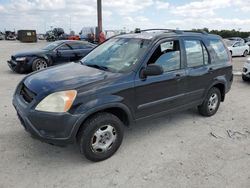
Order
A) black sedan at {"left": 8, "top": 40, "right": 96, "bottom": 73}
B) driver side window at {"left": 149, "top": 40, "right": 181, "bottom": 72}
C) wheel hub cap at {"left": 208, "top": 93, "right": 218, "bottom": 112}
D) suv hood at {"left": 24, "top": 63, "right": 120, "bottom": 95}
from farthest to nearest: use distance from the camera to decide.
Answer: black sedan at {"left": 8, "top": 40, "right": 96, "bottom": 73} → wheel hub cap at {"left": 208, "top": 93, "right": 218, "bottom": 112} → driver side window at {"left": 149, "top": 40, "right": 181, "bottom": 72} → suv hood at {"left": 24, "top": 63, "right": 120, "bottom": 95}

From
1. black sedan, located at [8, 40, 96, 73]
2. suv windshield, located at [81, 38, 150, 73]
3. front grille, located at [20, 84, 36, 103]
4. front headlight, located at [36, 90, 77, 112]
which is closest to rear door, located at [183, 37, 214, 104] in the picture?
suv windshield, located at [81, 38, 150, 73]

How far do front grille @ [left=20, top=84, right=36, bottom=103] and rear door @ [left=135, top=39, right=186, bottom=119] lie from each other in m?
1.44

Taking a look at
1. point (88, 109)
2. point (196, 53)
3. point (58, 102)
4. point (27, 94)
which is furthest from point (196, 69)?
point (27, 94)

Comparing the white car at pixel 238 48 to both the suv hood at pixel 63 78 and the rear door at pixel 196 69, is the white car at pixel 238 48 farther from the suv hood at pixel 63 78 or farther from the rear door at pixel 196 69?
the suv hood at pixel 63 78

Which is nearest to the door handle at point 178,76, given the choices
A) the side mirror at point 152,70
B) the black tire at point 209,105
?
the side mirror at point 152,70

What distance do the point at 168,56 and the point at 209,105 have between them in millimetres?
1714

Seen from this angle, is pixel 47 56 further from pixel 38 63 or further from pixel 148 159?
pixel 148 159

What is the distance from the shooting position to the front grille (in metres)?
3.37

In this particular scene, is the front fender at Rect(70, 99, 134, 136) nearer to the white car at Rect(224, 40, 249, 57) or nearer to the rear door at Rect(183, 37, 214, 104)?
the rear door at Rect(183, 37, 214, 104)

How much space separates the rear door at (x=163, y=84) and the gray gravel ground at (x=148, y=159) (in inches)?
22.2

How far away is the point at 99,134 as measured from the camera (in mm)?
3461

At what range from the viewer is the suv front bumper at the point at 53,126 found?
3.11 metres

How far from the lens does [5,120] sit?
4934mm

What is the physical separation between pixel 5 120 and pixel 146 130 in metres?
2.70
